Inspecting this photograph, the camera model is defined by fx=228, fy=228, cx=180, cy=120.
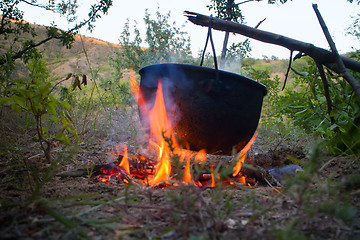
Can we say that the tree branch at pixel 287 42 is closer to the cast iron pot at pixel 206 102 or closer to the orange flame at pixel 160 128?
the cast iron pot at pixel 206 102

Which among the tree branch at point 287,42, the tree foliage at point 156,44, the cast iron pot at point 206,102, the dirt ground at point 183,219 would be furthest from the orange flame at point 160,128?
the tree foliage at point 156,44

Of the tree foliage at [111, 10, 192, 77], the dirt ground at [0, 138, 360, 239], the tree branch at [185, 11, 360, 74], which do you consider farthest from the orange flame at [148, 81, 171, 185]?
the tree foliage at [111, 10, 192, 77]

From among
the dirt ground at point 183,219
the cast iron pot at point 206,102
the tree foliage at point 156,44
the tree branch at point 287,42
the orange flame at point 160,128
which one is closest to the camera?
the dirt ground at point 183,219

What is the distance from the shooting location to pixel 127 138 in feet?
10.8

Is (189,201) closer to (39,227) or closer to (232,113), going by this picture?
(39,227)

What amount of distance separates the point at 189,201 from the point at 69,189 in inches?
33.9

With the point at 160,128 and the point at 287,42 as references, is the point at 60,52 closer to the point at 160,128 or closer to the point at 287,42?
the point at 160,128

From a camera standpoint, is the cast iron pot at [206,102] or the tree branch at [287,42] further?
the tree branch at [287,42]

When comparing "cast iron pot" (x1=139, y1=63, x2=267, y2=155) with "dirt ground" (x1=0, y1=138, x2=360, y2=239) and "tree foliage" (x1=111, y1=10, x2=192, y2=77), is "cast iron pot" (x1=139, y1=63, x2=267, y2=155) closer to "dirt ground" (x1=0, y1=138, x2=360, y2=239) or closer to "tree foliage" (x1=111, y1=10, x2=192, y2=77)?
"dirt ground" (x1=0, y1=138, x2=360, y2=239)

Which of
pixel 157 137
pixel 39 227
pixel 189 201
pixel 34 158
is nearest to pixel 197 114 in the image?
pixel 157 137

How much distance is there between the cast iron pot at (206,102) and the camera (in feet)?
4.87

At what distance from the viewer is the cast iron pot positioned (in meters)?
1.49

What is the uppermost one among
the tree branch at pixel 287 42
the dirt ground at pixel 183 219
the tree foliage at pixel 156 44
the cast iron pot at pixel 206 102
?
the tree foliage at pixel 156 44

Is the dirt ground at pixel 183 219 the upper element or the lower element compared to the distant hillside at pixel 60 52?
lower
